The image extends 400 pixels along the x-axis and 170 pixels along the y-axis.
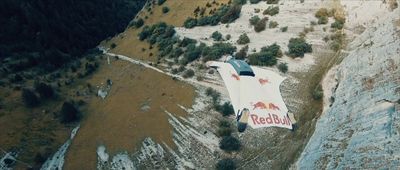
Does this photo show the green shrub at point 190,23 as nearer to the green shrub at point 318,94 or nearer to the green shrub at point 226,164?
the green shrub at point 318,94

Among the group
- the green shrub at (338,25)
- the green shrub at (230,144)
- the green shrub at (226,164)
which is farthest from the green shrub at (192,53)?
the green shrub at (226,164)

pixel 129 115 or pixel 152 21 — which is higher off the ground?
pixel 152 21

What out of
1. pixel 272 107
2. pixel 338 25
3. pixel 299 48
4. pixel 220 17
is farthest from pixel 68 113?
pixel 338 25

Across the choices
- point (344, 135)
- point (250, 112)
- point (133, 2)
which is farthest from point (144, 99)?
point (133, 2)

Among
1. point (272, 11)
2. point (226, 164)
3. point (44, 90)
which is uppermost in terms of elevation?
point (44, 90)

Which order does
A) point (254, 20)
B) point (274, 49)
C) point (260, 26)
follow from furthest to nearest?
point (254, 20), point (260, 26), point (274, 49)

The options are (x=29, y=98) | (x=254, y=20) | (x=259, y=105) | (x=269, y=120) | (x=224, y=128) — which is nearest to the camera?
(x=269, y=120)

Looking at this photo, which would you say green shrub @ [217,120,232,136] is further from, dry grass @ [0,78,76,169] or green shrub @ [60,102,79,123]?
green shrub @ [60,102,79,123]

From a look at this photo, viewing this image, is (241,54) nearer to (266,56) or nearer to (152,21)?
(266,56)
